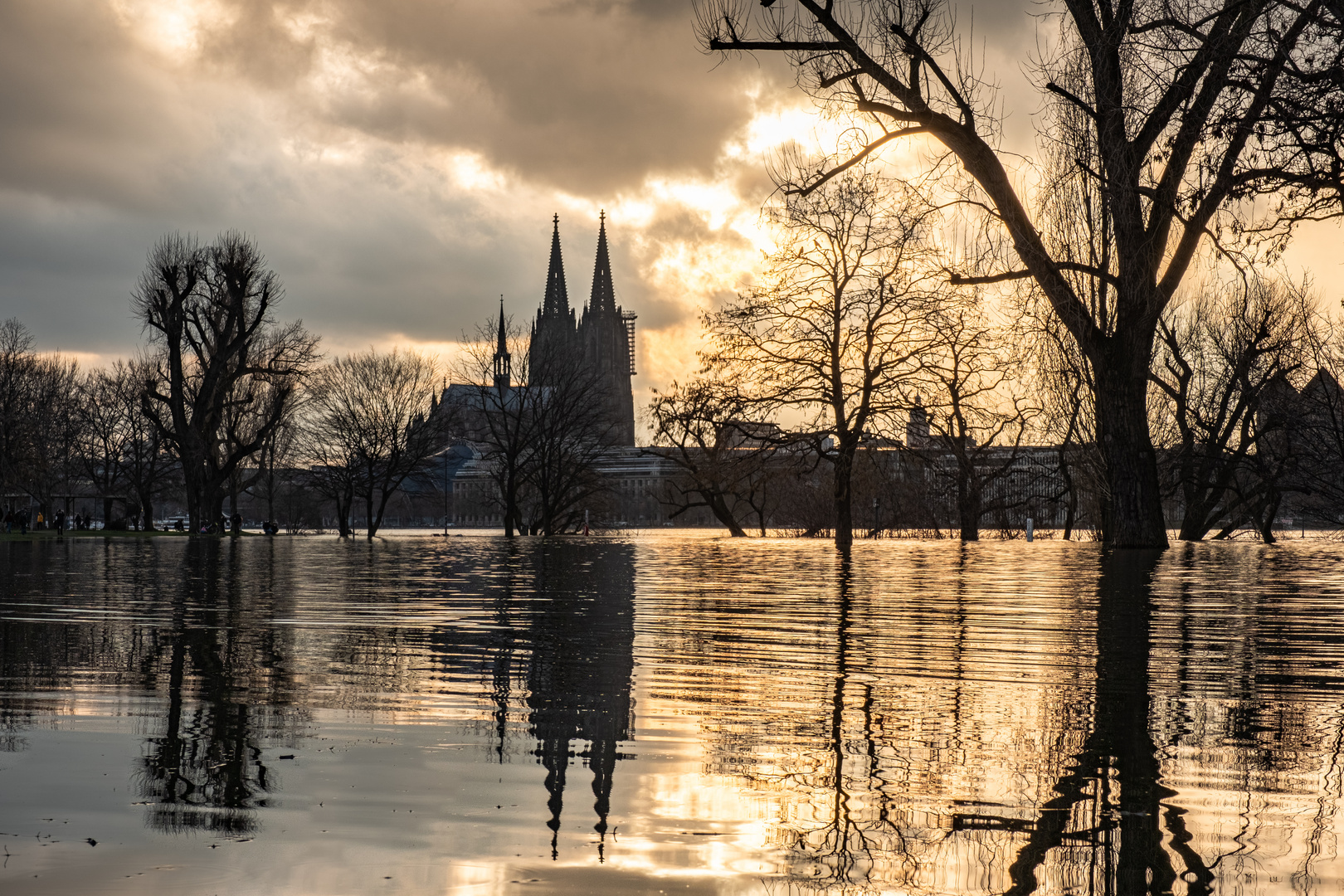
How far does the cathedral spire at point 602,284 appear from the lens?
169250 millimetres

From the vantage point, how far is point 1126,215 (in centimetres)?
1830

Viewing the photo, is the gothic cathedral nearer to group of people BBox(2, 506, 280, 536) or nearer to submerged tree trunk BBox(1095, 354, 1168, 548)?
group of people BBox(2, 506, 280, 536)

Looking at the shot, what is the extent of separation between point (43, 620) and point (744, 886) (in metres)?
8.03

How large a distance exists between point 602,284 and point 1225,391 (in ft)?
450

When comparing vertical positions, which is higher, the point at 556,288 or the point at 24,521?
the point at 556,288

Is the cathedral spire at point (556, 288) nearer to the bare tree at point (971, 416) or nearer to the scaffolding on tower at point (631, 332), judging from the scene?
the scaffolding on tower at point (631, 332)

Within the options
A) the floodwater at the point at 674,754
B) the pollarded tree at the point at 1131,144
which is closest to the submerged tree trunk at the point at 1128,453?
the pollarded tree at the point at 1131,144

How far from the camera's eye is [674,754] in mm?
3910

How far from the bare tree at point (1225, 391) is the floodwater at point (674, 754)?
30019 mm

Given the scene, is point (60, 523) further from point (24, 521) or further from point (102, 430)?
point (102, 430)

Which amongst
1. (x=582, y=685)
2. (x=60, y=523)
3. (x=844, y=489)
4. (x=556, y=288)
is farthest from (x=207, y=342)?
(x=556, y=288)

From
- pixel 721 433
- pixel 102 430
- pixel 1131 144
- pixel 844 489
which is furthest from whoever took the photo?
pixel 102 430

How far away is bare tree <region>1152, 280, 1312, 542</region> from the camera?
3619 cm

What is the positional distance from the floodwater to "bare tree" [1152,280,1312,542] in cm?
3002
